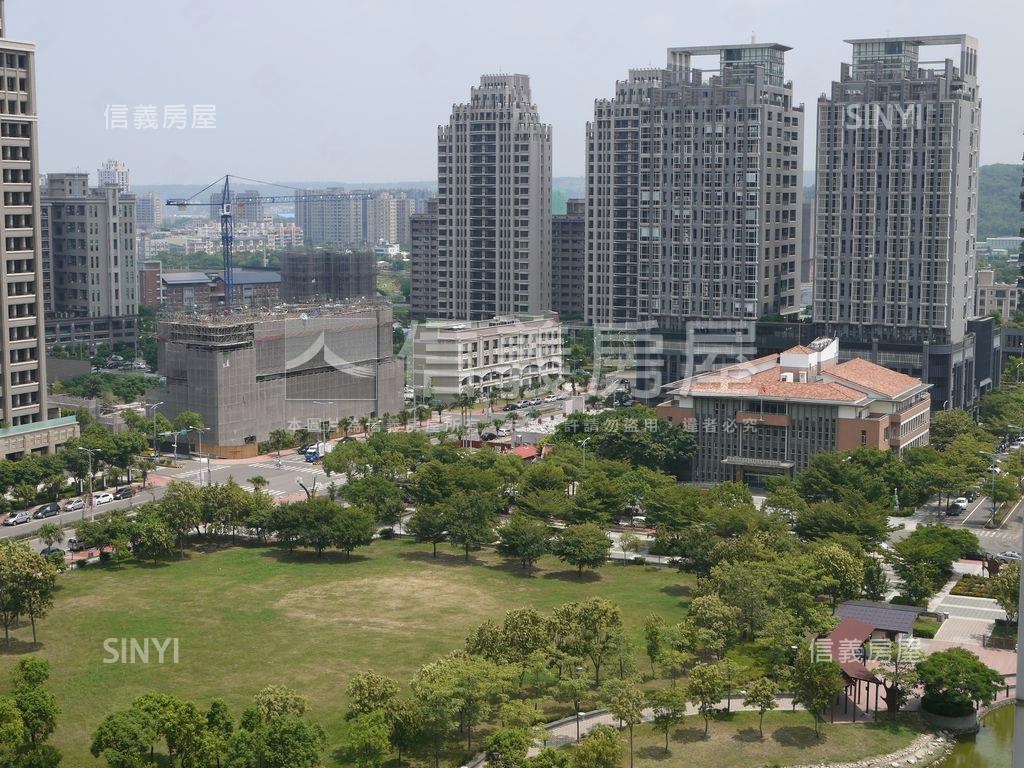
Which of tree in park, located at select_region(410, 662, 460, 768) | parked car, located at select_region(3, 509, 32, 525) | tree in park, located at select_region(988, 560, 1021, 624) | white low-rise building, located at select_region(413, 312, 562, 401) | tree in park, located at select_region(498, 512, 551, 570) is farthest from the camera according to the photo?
white low-rise building, located at select_region(413, 312, 562, 401)

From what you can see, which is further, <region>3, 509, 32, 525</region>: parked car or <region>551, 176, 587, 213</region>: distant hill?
<region>551, 176, 587, 213</region>: distant hill

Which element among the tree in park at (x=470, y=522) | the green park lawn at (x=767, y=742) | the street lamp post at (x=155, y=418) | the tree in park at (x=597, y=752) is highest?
the street lamp post at (x=155, y=418)

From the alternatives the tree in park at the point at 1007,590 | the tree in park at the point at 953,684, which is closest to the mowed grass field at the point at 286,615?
the tree in park at the point at 953,684

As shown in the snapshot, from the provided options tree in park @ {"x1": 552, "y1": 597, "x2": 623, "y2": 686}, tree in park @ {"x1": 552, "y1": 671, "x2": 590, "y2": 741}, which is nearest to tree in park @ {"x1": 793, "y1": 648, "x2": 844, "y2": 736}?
tree in park @ {"x1": 552, "y1": 597, "x2": 623, "y2": 686}

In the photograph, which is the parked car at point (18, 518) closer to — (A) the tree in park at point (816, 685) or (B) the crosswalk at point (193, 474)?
(B) the crosswalk at point (193, 474)

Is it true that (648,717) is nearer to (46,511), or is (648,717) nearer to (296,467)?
(46,511)

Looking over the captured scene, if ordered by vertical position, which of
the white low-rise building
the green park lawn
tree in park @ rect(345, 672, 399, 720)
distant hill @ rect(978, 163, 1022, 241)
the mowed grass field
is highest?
distant hill @ rect(978, 163, 1022, 241)

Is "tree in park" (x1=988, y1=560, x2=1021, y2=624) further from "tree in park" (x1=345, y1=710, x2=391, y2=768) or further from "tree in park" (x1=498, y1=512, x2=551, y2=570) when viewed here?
"tree in park" (x1=345, y1=710, x2=391, y2=768)
